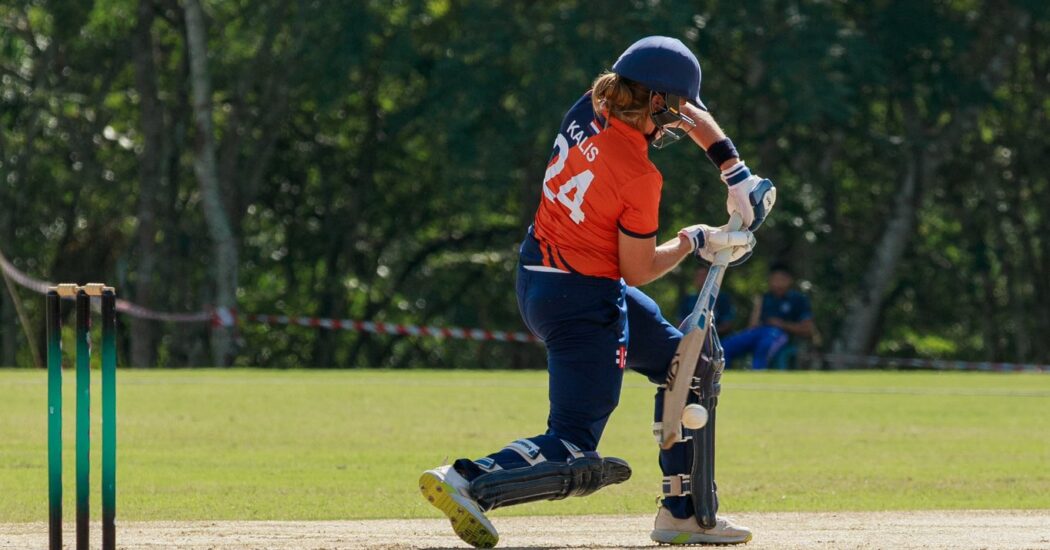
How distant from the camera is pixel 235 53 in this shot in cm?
3344

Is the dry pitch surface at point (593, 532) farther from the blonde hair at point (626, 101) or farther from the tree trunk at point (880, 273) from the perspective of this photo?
the tree trunk at point (880, 273)

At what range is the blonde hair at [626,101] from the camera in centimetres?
707

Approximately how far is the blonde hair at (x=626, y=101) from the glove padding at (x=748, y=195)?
487 millimetres

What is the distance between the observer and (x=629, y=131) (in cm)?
709

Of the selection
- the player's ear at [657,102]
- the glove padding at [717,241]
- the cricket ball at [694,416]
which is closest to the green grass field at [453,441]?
the cricket ball at [694,416]

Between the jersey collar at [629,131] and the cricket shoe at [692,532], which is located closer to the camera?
the jersey collar at [629,131]

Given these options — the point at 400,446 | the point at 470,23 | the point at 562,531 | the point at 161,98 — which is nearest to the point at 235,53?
the point at 161,98

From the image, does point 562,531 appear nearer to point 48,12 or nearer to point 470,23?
point 470,23

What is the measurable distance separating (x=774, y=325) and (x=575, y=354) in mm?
17232

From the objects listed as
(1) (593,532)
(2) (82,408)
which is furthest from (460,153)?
(2) (82,408)

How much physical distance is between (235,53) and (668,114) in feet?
88.9

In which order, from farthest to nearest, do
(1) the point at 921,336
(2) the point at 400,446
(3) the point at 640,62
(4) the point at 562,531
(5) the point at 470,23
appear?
(1) the point at 921,336 < (5) the point at 470,23 < (2) the point at 400,446 < (4) the point at 562,531 < (3) the point at 640,62

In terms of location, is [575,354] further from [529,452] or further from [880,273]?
[880,273]

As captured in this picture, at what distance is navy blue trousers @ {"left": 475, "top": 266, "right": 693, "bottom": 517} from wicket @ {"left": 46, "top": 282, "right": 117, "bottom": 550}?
58.2 inches
